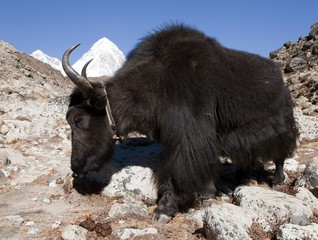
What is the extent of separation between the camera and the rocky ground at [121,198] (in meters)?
3.48

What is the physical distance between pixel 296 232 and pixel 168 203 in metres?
1.38

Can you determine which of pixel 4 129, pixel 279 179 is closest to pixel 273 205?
pixel 279 179

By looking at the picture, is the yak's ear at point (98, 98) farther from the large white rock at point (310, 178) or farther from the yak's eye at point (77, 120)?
the large white rock at point (310, 178)

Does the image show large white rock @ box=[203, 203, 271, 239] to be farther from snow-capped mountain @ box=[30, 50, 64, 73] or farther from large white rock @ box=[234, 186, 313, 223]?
snow-capped mountain @ box=[30, 50, 64, 73]

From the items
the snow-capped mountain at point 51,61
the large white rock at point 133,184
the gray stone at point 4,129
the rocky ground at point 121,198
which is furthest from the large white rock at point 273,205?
the snow-capped mountain at point 51,61

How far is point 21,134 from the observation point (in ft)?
23.4

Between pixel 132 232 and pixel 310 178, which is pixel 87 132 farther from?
pixel 310 178

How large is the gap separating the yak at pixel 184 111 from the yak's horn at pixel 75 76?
10 millimetres

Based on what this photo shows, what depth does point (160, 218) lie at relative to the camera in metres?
3.96

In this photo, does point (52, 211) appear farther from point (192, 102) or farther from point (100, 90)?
point (192, 102)

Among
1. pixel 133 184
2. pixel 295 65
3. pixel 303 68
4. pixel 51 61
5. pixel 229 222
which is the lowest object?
pixel 229 222

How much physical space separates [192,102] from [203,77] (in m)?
0.32

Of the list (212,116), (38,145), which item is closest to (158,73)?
(212,116)

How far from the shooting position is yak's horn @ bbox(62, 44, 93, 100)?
13.4 ft
